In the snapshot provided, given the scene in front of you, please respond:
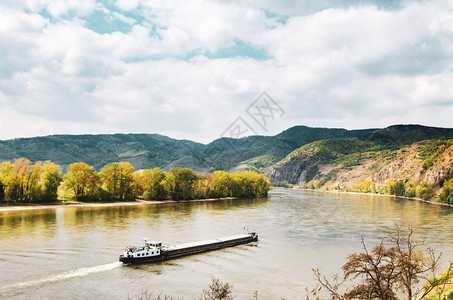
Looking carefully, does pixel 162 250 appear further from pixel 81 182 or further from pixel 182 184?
pixel 182 184

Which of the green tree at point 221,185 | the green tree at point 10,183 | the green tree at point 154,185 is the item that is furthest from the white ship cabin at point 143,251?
the green tree at point 221,185

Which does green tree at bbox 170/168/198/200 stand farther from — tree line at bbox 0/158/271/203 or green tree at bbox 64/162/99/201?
green tree at bbox 64/162/99/201

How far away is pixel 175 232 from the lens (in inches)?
2918

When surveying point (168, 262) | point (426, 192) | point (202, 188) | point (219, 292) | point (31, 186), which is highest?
point (31, 186)

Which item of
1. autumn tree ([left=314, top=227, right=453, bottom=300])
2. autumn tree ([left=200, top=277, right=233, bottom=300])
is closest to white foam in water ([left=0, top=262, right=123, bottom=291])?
autumn tree ([left=200, top=277, right=233, bottom=300])

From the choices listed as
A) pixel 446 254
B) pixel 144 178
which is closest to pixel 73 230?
pixel 446 254

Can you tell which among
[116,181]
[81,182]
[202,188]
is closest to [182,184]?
[202,188]

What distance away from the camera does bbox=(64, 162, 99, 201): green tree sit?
135m

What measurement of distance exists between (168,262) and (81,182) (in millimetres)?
98162

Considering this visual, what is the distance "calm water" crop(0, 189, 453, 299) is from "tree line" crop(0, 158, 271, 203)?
102ft

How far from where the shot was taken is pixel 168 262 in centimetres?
5216

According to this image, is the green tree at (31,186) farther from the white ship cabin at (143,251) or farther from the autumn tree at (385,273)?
the autumn tree at (385,273)

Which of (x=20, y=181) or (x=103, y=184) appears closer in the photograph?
(x=20, y=181)

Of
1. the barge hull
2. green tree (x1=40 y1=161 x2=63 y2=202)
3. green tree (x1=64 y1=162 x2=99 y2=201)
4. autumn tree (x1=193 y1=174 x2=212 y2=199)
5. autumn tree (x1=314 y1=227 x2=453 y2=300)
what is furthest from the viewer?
autumn tree (x1=193 y1=174 x2=212 y2=199)
